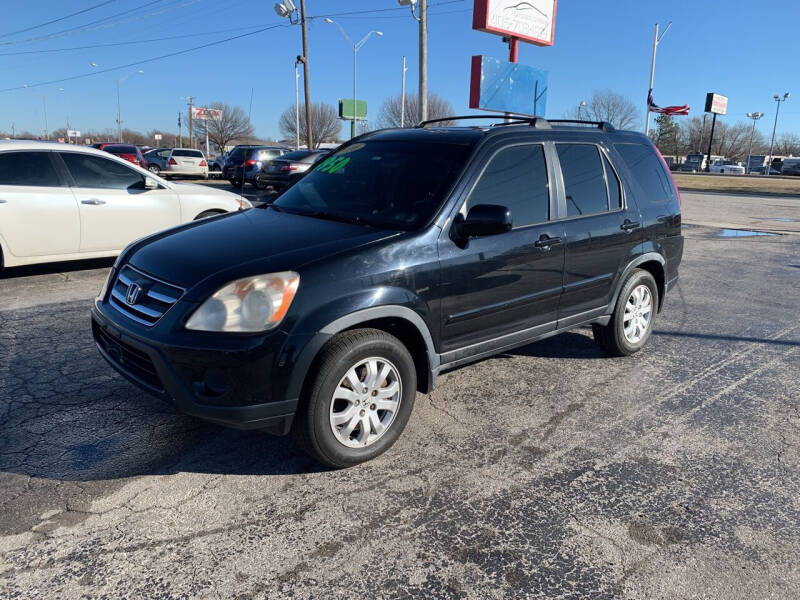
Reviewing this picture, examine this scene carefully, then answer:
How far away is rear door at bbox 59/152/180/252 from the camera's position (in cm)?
740

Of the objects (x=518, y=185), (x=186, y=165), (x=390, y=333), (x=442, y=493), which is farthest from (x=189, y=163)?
(x=442, y=493)

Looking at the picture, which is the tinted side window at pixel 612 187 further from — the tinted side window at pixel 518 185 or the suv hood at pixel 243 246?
the suv hood at pixel 243 246

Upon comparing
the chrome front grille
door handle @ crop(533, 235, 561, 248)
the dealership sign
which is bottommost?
the chrome front grille

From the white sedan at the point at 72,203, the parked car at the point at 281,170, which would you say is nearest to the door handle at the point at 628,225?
the white sedan at the point at 72,203

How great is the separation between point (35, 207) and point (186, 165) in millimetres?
20434

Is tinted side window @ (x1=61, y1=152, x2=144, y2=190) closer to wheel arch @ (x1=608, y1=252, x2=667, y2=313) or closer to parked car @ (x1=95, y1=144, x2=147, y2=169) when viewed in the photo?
wheel arch @ (x1=608, y1=252, x2=667, y2=313)

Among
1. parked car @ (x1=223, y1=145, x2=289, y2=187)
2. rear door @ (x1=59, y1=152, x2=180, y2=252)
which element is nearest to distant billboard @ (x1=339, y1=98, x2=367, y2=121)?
parked car @ (x1=223, y1=145, x2=289, y2=187)

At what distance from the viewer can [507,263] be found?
3.93 m

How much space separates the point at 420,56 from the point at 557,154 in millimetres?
17041

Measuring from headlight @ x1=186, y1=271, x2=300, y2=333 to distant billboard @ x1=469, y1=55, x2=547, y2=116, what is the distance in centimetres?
1516

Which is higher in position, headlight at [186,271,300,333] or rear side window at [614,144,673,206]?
rear side window at [614,144,673,206]

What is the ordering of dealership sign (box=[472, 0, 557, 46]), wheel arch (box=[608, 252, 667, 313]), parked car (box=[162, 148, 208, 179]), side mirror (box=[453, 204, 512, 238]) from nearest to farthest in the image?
side mirror (box=[453, 204, 512, 238]), wheel arch (box=[608, 252, 667, 313]), dealership sign (box=[472, 0, 557, 46]), parked car (box=[162, 148, 208, 179])

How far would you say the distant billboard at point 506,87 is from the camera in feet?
55.5

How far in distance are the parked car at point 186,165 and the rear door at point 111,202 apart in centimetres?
1896
